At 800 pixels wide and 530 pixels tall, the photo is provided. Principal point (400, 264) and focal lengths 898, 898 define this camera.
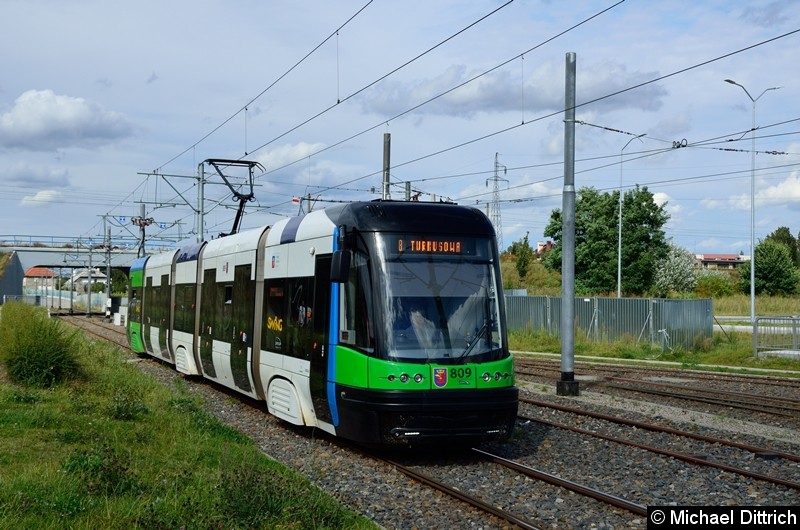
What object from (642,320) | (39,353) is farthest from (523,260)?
(39,353)

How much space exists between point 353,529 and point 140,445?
4.48m

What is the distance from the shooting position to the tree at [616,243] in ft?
205

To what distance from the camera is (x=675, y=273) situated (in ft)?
221

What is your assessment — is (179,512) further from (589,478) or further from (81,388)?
(81,388)

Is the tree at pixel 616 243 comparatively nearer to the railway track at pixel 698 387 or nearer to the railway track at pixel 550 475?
the railway track at pixel 698 387

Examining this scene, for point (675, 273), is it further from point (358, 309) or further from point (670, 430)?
point (358, 309)

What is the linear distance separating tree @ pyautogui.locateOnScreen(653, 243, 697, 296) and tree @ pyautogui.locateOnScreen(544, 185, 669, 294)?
3.33ft

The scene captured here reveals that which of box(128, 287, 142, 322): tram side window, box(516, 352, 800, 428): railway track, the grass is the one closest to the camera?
box(516, 352, 800, 428): railway track

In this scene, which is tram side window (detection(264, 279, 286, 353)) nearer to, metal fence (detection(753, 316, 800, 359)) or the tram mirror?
the tram mirror

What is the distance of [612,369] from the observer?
2591 centimetres

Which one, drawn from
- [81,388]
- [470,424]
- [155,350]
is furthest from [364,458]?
Answer: [155,350]

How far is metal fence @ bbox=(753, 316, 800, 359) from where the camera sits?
92.5 feet

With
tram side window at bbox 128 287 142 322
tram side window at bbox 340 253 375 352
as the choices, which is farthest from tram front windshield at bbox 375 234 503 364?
tram side window at bbox 128 287 142 322

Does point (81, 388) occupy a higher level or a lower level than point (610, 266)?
lower
